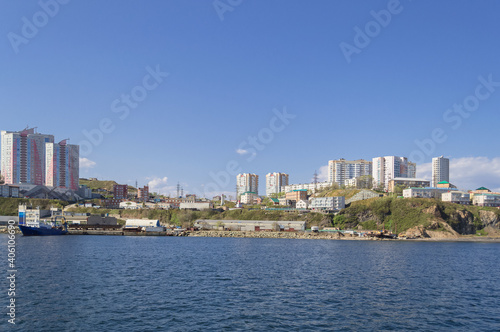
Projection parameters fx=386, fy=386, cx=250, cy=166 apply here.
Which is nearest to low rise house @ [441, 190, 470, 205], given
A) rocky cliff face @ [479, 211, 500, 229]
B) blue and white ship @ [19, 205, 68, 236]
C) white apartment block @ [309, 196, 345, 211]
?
rocky cliff face @ [479, 211, 500, 229]

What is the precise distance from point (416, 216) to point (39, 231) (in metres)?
134

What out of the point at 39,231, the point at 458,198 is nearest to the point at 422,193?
the point at 458,198

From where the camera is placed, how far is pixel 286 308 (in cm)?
3139

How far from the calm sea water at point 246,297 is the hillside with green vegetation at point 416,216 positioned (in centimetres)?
9164

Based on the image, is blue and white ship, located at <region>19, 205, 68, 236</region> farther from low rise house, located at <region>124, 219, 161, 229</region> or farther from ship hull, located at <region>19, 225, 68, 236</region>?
low rise house, located at <region>124, 219, 161, 229</region>

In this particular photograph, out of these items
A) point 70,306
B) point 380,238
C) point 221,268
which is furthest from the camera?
point 380,238

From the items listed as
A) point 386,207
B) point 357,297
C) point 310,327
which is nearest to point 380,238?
point 386,207

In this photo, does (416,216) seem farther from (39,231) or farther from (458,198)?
(39,231)

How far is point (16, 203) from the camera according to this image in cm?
17725

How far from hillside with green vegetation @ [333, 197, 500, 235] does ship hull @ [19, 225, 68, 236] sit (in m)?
105

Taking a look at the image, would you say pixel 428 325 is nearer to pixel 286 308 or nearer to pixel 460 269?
pixel 286 308

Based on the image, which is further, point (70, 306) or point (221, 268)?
point (221, 268)

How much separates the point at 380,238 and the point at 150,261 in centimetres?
9697

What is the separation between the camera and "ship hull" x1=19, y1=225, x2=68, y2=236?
398 ft
